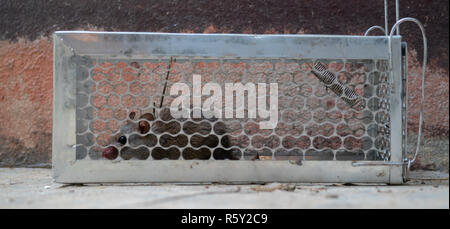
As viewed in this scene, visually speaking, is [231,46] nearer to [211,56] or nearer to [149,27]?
[211,56]

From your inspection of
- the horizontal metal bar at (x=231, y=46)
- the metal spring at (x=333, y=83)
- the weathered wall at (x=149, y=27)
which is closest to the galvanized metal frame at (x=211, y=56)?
the horizontal metal bar at (x=231, y=46)

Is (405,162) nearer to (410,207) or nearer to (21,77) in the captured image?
(410,207)

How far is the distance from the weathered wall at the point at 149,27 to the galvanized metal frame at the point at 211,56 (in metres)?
0.79

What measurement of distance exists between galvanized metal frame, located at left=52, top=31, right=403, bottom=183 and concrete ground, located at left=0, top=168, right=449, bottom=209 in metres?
0.04

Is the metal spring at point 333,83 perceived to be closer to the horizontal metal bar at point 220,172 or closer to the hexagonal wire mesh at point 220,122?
the hexagonal wire mesh at point 220,122

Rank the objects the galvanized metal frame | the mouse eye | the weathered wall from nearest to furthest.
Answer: the galvanized metal frame → the mouse eye → the weathered wall

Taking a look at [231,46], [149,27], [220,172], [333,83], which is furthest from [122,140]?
[149,27]

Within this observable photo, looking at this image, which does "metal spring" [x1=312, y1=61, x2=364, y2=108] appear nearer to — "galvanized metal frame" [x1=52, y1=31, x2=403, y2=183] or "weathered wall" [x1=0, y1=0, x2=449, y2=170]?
"galvanized metal frame" [x1=52, y1=31, x2=403, y2=183]

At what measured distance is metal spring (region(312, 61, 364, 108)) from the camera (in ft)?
4.43

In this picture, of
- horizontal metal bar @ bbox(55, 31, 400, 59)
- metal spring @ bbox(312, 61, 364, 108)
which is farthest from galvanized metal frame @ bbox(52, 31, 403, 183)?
metal spring @ bbox(312, 61, 364, 108)

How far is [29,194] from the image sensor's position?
1137 millimetres
